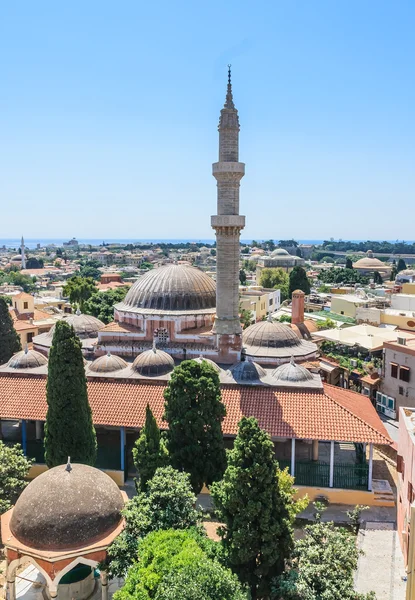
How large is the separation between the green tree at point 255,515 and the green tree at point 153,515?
1.30 meters

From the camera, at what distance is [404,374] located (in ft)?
89.5

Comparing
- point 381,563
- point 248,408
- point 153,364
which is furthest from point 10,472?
point 381,563

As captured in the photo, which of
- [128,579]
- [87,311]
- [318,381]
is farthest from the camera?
[87,311]

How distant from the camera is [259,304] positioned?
169ft

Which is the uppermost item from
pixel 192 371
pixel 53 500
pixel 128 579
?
pixel 192 371

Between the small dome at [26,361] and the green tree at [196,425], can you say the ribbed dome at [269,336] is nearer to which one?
the green tree at [196,425]

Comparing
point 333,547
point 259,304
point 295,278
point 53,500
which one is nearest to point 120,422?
point 53,500

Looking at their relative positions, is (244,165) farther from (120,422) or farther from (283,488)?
(283,488)

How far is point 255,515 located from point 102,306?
35587mm

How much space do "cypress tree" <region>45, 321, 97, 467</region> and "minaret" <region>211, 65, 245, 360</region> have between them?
9.07 m

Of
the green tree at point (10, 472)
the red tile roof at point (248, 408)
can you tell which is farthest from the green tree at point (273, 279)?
the green tree at point (10, 472)

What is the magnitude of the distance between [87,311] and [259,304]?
695 inches

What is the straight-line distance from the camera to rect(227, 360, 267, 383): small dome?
21.5 metres

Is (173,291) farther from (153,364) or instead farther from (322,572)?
(322,572)
